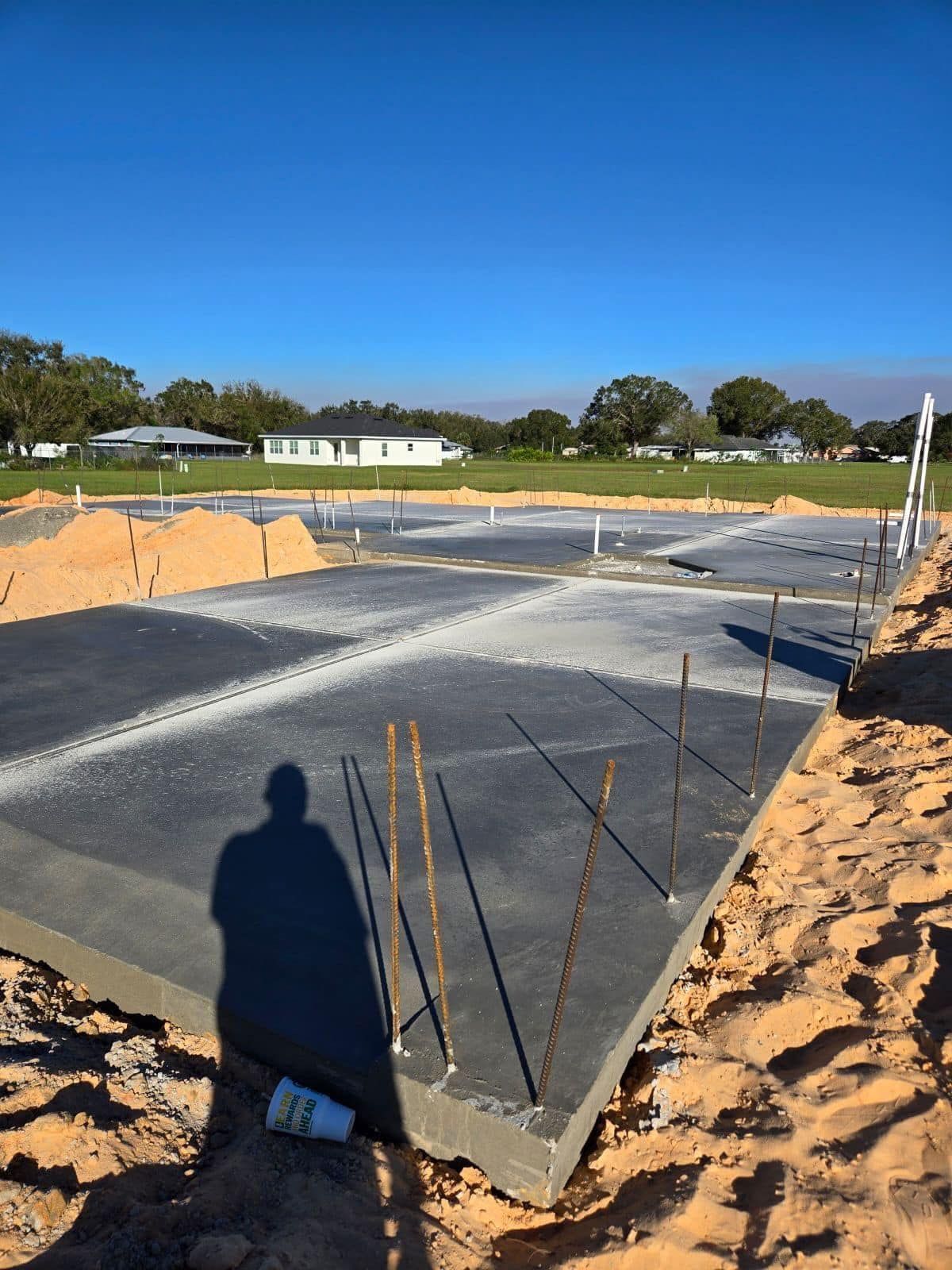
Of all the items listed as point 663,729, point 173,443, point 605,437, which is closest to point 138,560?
point 663,729

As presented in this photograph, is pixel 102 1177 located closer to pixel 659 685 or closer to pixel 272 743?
pixel 272 743

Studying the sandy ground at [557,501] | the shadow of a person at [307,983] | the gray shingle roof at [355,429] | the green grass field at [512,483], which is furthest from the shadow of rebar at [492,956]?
the gray shingle roof at [355,429]

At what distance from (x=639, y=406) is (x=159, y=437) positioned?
5941 centimetres

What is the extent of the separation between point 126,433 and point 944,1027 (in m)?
76.3

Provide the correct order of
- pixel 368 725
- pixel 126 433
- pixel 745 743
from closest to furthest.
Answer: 1. pixel 745 743
2. pixel 368 725
3. pixel 126 433

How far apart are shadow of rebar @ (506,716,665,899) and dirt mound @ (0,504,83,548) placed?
11.2 metres

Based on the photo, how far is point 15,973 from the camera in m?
3.28

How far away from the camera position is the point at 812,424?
126 meters

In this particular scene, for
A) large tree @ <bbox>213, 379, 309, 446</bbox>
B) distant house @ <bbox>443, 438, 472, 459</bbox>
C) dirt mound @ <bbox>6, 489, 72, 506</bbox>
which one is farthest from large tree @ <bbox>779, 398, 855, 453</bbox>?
dirt mound @ <bbox>6, 489, 72, 506</bbox>

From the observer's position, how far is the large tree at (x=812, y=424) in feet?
415

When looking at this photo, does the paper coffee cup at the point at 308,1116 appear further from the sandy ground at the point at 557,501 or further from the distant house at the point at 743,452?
the distant house at the point at 743,452

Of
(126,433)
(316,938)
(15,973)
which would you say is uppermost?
(126,433)

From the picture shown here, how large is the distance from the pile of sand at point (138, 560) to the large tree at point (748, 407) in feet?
399

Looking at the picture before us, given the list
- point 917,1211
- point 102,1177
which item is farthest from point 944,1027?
point 102,1177
